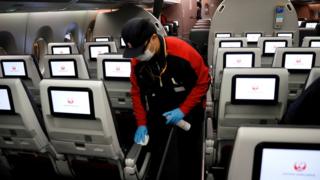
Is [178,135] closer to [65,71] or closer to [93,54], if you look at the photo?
[65,71]

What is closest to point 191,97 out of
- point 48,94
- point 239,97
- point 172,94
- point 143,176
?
point 172,94

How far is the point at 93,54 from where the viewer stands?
609cm

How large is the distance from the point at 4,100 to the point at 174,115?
4.47 feet

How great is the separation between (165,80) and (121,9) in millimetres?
8007

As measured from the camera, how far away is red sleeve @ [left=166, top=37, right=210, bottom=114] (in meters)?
2.44

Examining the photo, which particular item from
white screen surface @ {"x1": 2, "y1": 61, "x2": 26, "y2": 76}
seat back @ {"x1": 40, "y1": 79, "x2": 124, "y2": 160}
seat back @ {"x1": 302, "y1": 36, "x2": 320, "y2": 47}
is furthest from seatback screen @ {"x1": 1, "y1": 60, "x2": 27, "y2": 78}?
seat back @ {"x1": 302, "y1": 36, "x2": 320, "y2": 47}

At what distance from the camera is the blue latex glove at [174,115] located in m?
2.52

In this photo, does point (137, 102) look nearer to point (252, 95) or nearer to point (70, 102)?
point (70, 102)

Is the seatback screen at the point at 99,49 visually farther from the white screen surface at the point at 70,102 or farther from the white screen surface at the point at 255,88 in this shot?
the white screen surface at the point at 255,88

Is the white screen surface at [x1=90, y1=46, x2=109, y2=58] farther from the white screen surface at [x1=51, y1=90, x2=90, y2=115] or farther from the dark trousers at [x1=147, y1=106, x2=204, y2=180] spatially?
the white screen surface at [x1=51, y1=90, x2=90, y2=115]

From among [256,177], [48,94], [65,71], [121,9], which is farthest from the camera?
[121,9]

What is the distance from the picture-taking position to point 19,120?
7.70ft

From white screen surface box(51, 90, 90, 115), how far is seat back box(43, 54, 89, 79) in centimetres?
192

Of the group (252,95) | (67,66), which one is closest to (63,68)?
(67,66)
